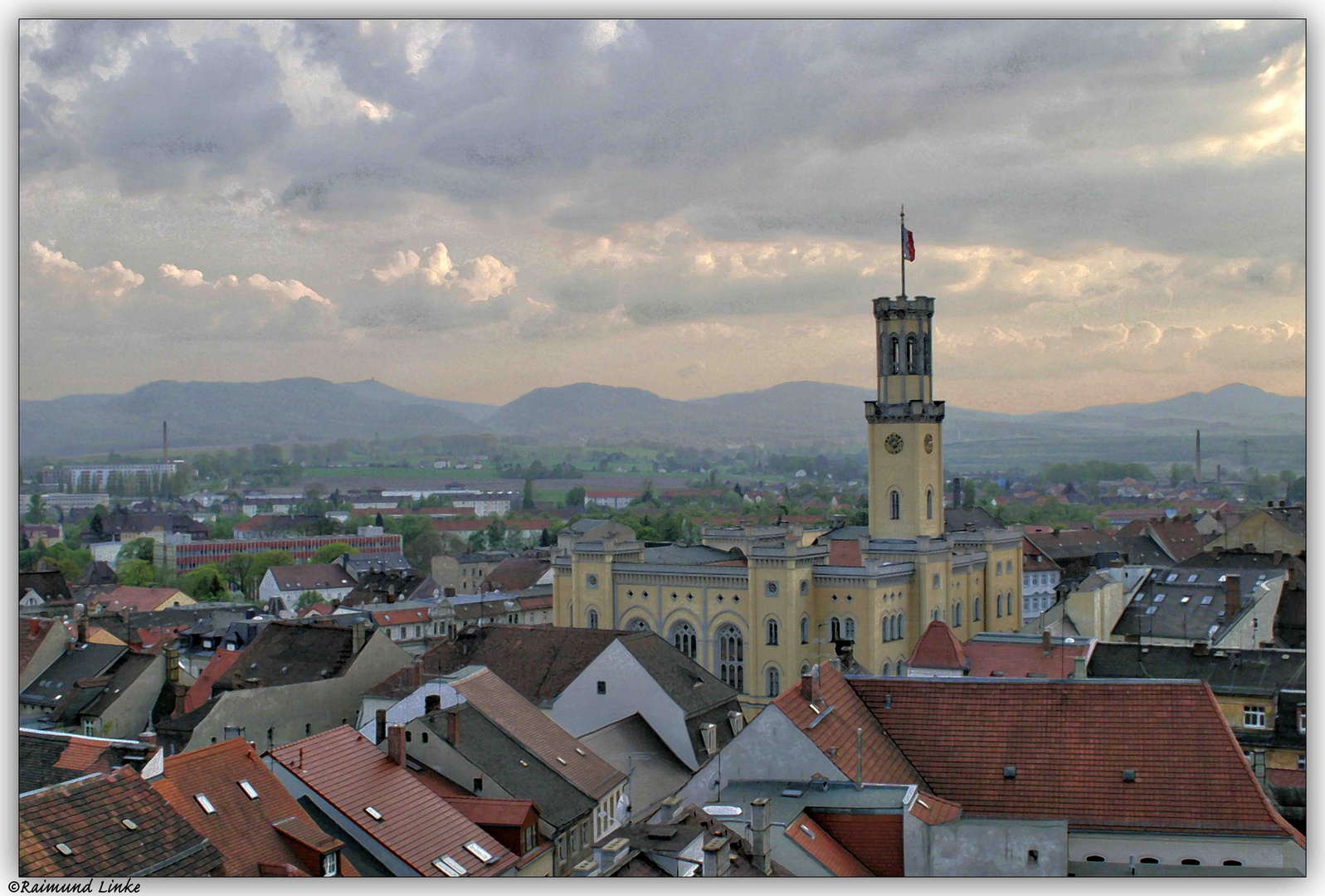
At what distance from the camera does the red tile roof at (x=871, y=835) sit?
1897 cm

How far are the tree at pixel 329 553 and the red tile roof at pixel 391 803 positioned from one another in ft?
360

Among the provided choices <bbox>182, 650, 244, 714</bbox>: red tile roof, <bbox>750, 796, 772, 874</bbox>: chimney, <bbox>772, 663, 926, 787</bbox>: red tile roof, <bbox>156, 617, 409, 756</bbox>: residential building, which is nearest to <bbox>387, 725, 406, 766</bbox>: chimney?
<bbox>772, 663, 926, 787</bbox>: red tile roof

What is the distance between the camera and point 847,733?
21672 millimetres

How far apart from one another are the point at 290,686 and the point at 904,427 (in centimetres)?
2937

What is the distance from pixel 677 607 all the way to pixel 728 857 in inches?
A: 1383

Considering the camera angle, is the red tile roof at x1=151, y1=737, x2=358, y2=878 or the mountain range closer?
the red tile roof at x1=151, y1=737, x2=358, y2=878

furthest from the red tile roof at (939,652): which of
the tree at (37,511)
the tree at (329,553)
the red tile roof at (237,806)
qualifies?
the tree at (329,553)

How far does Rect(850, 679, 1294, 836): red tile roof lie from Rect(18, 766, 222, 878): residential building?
11440 millimetres

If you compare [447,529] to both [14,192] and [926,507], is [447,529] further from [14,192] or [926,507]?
[14,192]

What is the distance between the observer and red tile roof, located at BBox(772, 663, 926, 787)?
2111 cm

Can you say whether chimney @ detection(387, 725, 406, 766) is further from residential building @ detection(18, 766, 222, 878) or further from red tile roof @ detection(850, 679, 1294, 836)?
red tile roof @ detection(850, 679, 1294, 836)

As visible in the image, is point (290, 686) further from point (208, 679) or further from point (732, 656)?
point (732, 656)

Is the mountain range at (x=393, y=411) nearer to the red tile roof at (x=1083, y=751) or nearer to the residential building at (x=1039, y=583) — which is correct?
the red tile roof at (x=1083, y=751)

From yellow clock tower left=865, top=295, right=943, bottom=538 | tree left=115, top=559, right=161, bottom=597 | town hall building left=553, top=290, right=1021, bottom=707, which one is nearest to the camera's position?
town hall building left=553, top=290, right=1021, bottom=707
